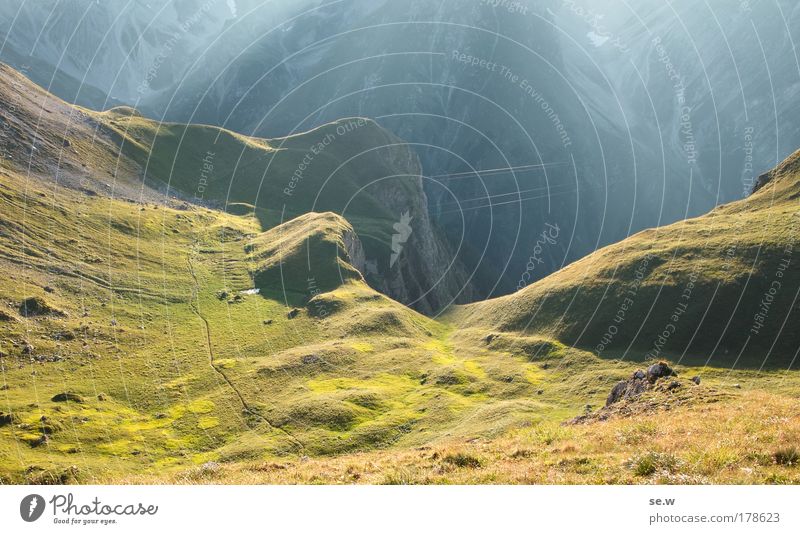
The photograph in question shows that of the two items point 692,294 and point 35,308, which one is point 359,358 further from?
point 692,294

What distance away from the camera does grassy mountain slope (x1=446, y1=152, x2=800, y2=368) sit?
76.0 metres

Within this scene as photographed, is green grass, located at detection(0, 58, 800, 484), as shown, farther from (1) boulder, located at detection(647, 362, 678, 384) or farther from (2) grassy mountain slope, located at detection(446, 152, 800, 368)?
(1) boulder, located at detection(647, 362, 678, 384)

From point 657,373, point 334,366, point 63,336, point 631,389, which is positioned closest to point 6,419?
point 63,336

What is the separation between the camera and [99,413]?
64.7m

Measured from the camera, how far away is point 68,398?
6631 cm

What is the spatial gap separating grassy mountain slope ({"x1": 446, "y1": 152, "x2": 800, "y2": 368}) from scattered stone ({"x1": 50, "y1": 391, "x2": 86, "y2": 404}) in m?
68.5

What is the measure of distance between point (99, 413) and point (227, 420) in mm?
14738

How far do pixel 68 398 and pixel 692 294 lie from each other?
87.7 metres

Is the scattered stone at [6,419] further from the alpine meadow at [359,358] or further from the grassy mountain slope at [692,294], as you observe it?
the grassy mountain slope at [692,294]
